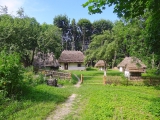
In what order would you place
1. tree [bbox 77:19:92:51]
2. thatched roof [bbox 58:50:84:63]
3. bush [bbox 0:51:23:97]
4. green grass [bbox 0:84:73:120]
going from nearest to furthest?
green grass [bbox 0:84:73:120]
bush [bbox 0:51:23:97]
thatched roof [bbox 58:50:84:63]
tree [bbox 77:19:92:51]

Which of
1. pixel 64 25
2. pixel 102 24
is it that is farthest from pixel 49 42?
pixel 102 24

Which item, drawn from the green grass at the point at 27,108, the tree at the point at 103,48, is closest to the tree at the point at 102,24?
the tree at the point at 103,48

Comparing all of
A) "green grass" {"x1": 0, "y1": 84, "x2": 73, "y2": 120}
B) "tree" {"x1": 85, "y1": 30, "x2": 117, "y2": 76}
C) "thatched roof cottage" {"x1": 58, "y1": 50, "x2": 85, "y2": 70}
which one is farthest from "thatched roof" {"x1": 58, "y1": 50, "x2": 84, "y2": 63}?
"green grass" {"x1": 0, "y1": 84, "x2": 73, "y2": 120}

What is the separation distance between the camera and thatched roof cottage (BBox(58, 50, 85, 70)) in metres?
45.2

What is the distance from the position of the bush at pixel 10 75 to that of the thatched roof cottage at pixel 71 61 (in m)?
34.7

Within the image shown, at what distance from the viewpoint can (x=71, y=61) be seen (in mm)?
45031

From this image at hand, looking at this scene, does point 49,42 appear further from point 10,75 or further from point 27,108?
point 27,108

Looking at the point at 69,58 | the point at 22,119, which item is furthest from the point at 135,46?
the point at 69,58

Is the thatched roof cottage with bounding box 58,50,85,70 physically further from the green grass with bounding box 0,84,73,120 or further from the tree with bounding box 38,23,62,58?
the green grass with bounding box 0,84,73,120

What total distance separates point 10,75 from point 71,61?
116 feet

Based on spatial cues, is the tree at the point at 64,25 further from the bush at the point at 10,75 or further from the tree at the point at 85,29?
the bush at the point at 10,75

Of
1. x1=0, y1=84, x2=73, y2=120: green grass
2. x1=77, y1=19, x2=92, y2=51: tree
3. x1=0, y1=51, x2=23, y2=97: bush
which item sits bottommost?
x1=0, y1=84, x2=73, y2=120: green grass

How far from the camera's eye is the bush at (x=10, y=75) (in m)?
9.50

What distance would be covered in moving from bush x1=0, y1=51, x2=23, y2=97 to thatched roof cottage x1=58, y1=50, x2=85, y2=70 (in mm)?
34736
